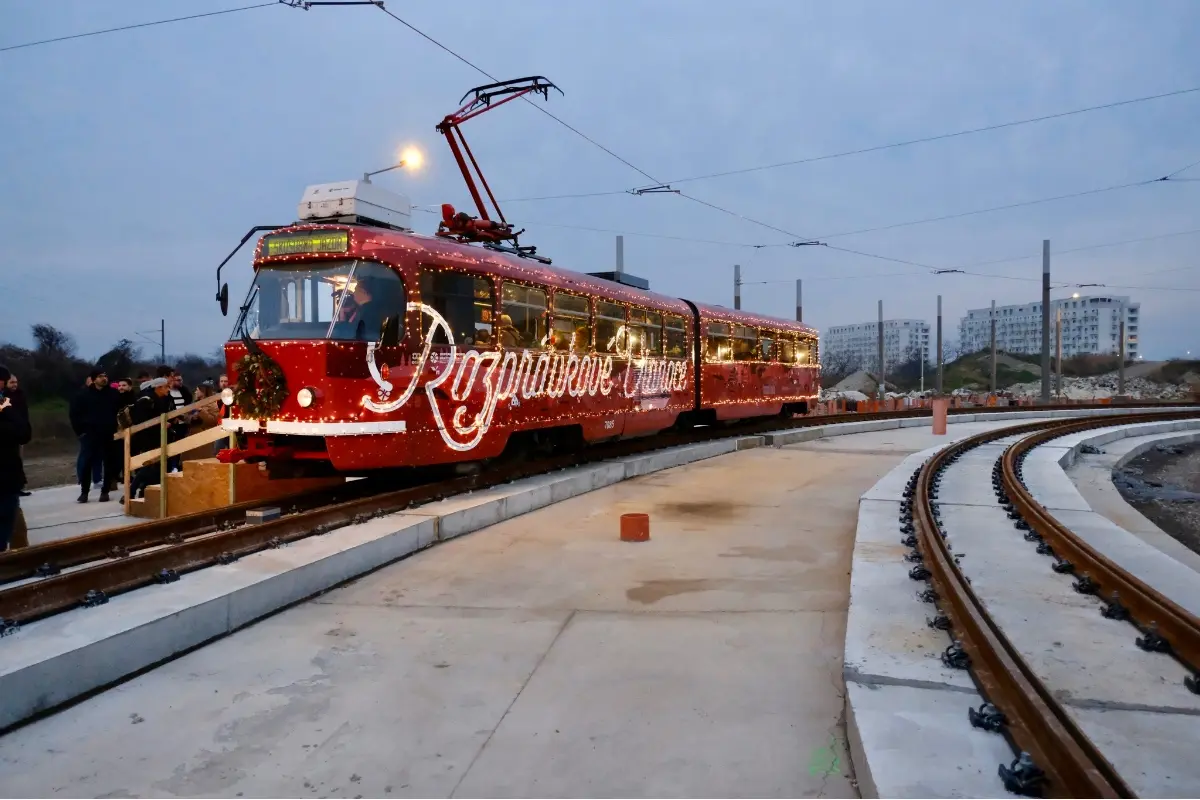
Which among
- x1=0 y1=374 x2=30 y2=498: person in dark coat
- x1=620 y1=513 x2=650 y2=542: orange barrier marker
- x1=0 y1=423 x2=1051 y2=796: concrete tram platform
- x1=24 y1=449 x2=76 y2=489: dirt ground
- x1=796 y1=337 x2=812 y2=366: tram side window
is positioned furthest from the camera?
x1=796 y1=337 x2=812 y2=366: tram side window

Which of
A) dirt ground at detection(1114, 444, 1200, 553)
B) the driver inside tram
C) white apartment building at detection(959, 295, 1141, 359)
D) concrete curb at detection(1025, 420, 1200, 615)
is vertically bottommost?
dirt ground at detection(1114, 444, 1200, 553)

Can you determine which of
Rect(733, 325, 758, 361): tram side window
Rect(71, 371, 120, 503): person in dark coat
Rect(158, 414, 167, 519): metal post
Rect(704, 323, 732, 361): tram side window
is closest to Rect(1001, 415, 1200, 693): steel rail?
Rect(158, 414, 167, 519): metal post

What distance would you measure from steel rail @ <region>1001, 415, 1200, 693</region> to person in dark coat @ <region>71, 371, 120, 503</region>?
435 inches

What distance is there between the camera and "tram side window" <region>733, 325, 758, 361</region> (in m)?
18.5

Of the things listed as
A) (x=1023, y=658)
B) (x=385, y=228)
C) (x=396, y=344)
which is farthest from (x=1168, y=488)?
(x=385, y=228)

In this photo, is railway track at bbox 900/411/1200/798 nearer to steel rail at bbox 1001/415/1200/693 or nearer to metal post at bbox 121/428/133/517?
steel rail at bbox 1001/415/1200/693

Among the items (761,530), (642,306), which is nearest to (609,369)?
(642,306)

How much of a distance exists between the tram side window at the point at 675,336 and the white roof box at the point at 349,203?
22.9ft

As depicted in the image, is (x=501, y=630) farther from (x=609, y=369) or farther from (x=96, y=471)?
(x=96, y=471)

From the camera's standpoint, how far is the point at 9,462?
655 centimetres

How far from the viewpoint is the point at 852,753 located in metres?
3.35

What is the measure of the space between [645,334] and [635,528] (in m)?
7.23

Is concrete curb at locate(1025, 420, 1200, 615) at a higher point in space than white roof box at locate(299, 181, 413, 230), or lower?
lower

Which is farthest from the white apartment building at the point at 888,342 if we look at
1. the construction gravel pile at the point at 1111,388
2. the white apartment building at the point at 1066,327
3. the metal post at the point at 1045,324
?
the metal post at the point at 1045,324
